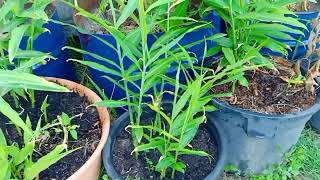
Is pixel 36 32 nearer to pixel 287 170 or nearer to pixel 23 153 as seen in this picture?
pixel 23 153

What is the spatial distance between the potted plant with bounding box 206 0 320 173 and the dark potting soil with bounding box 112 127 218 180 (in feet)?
0.29

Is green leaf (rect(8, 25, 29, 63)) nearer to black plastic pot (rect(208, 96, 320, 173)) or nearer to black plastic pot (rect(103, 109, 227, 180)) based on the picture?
black plastic pot (rect(103, 109, 227, 180))

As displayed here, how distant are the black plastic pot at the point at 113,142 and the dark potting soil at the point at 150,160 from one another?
0.02 meters

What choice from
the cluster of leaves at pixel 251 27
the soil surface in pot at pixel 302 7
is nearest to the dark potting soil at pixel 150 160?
the cluster of leaves at pixel 251 27

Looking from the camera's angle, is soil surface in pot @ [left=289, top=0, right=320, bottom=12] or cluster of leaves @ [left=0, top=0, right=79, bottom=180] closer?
cluster of leaves @ [left=0, top=0, right=79, bottom=180]

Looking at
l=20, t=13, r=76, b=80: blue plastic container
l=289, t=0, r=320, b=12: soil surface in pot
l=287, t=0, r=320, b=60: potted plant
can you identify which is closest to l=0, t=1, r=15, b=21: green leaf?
l=20, t=13, r=76, b=80: blue plastic container

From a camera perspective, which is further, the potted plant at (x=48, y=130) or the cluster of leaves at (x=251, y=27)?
the cluster of leaves at (x=251, y=27)

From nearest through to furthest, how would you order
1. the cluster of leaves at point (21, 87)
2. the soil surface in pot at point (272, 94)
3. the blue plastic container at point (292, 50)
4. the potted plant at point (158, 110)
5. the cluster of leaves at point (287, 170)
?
the cluster of leaves at point (21, 87) → the potted plant at point (158, 110) → the soil surface in pot at point (272, 94) → the cluster of leaves at point (287, 170) → the blue plastic container at point (292, 50)

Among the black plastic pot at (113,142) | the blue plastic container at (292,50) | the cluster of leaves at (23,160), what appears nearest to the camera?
the cluster of leaves at (23,160)

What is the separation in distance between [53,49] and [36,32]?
36 cm

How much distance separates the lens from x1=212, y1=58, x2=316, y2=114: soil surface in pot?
53.5 inches

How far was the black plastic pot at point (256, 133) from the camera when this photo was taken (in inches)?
51.9

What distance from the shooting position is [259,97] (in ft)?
4.57

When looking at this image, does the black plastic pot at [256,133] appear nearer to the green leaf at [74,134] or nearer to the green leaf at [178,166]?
the green leaf at [178,166]
